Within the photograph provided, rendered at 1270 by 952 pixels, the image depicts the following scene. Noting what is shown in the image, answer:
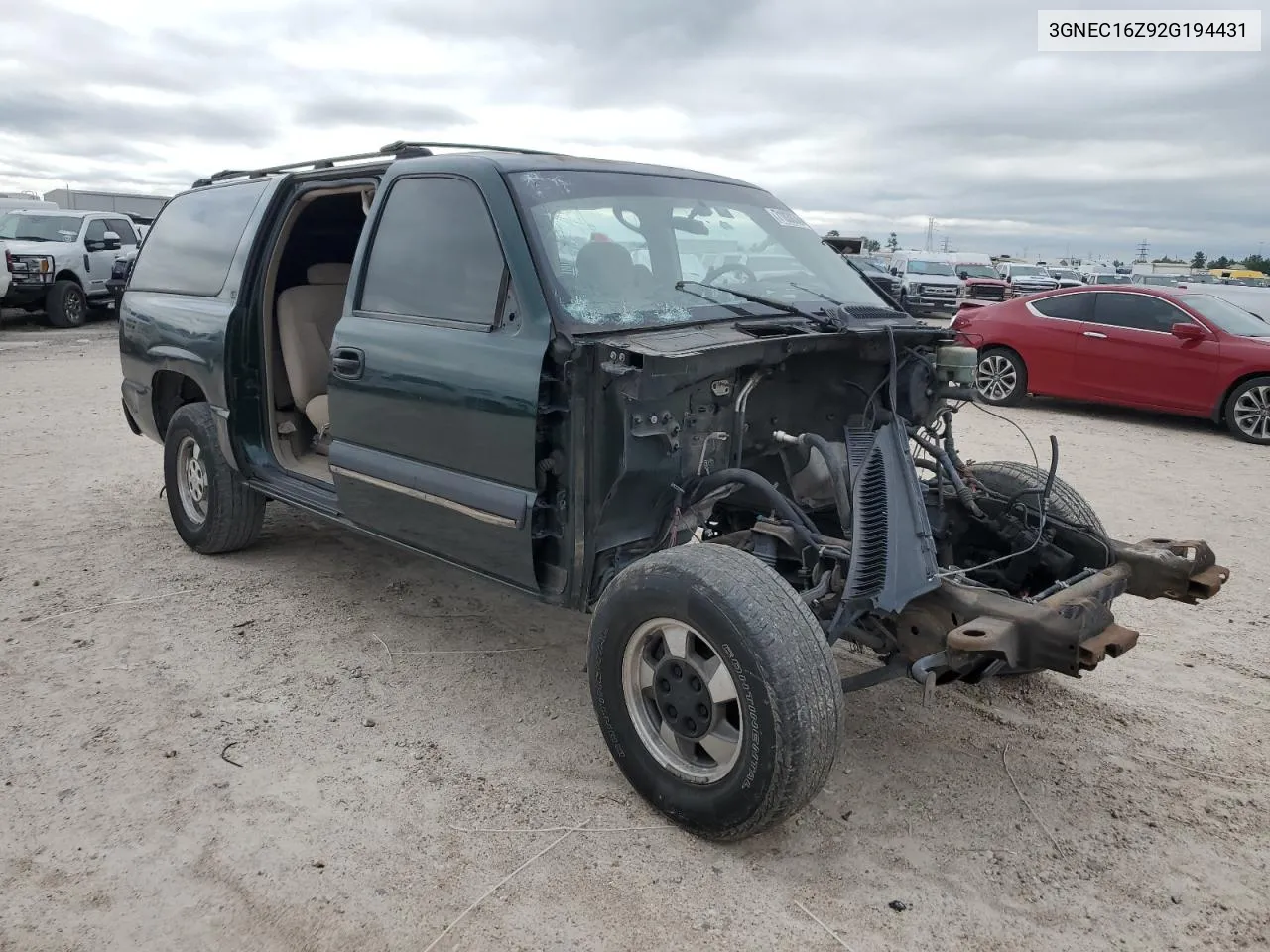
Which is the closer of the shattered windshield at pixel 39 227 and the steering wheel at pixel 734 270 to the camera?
the steering wheel at pixel 734 270

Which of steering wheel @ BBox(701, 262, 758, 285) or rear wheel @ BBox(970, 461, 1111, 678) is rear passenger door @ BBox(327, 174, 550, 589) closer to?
steering wheel @ BBox(701, 262, 758, 285)

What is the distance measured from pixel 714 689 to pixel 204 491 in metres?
3.60

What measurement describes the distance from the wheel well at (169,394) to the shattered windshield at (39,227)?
43.8 ft

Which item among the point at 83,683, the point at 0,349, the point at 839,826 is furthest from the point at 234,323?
the point at 0,349

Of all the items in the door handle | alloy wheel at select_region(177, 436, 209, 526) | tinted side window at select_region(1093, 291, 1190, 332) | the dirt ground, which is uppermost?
tinted side window at select_region(1093, 291, 1190, 332)

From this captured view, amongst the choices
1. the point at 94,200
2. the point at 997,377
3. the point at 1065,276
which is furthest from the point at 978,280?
the point at 94,200

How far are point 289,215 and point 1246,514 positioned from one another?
6394 mm

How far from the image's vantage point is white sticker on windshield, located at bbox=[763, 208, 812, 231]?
435 cm

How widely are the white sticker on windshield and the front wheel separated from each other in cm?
192

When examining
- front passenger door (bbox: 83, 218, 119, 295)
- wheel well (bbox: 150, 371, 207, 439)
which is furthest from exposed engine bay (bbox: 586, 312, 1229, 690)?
front passenger door (bbox: 83, 218, 119, 295)

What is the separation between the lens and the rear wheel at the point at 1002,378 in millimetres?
11008

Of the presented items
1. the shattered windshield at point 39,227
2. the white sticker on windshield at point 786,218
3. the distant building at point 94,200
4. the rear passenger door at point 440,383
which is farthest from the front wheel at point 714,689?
the distant building at point 94,200

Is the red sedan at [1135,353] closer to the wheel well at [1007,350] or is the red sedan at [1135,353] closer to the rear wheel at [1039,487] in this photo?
the wheel well at [1007,350]

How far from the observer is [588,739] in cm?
358
